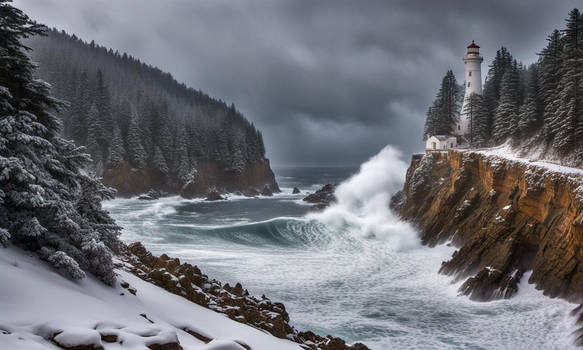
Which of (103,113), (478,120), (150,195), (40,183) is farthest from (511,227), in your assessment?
(103,113)

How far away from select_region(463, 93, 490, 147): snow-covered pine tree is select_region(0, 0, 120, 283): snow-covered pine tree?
40.0 metres

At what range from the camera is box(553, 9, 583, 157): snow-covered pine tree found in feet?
75.2

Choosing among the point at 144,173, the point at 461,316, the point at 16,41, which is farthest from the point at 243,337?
the point at 144,173

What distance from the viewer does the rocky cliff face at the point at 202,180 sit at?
64.6m

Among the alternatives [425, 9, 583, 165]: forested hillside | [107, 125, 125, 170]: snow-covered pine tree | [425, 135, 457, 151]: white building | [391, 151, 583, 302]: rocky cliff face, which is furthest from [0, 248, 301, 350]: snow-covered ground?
[107, 125, 125, 170]: snow-covered pine tree

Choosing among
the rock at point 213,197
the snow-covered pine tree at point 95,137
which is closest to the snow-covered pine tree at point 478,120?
the rock at point 213,197

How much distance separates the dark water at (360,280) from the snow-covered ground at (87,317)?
7.10 meters

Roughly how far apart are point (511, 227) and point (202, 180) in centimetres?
6493

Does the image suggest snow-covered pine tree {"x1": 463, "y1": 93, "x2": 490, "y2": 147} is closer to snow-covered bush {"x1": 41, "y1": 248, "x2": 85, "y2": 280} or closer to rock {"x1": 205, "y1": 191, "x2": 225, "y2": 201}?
snow-covered bush {"x1": 41, "y1": 248, "x2": 85, "y2": 280}

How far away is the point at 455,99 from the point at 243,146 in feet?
174

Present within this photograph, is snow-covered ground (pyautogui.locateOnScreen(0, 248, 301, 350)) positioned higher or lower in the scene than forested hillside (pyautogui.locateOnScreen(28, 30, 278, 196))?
lower

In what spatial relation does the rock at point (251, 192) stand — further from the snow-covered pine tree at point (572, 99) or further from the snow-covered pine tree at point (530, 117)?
the snow-covered pine tree at point (572, 99)

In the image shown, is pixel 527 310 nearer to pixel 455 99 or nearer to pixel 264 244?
pixel 264 244

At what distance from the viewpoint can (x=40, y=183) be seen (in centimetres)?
836
